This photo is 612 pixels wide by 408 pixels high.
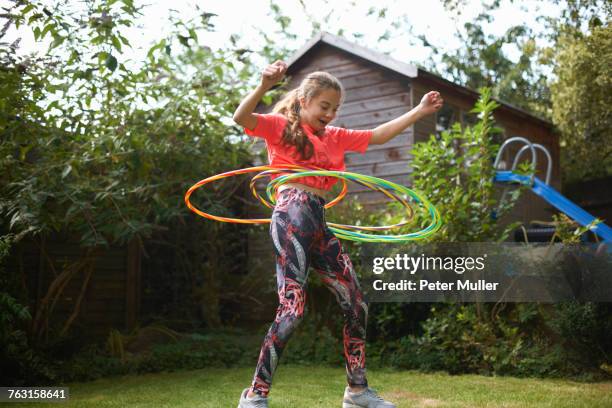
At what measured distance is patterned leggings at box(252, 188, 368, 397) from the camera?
2.70 metres

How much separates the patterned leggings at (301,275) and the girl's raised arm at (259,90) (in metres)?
0.40

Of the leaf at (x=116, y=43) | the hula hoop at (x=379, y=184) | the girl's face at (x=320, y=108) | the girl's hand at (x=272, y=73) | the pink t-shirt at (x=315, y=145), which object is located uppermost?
the leaf at (x=116, y=43)

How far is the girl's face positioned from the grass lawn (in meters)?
1.72

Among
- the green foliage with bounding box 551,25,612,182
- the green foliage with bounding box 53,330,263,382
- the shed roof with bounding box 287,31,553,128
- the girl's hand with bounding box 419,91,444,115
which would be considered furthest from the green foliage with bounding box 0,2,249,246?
the green foliage with bounding box 551,25,612,182

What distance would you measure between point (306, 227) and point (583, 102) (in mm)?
9544

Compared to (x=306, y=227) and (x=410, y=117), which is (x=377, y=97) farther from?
(x=306, y=227)

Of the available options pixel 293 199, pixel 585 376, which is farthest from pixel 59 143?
pixel 585 376

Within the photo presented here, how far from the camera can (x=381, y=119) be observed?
9.05 metres

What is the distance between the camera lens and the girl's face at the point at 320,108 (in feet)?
9.47

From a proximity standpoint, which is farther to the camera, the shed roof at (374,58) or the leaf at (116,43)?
the shed roof at (374,58)

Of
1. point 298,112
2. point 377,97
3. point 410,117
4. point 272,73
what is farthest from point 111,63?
point 377,97

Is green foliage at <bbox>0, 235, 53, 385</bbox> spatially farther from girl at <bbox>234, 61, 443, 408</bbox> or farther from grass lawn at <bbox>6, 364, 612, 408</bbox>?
girl at <bbox>234, 61, 443, 408</bbox>

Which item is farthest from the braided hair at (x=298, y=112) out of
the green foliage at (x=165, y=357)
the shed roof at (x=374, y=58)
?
the shed roof at (x=374, y=58)

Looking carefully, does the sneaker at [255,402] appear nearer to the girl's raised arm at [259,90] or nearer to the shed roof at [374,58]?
the girl's raised arm at [259,90]
